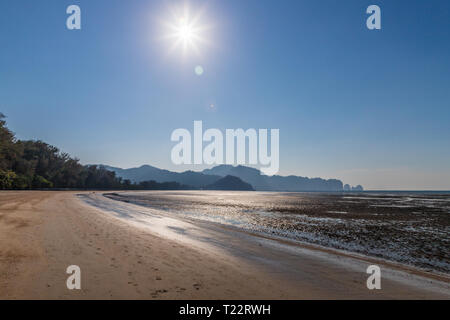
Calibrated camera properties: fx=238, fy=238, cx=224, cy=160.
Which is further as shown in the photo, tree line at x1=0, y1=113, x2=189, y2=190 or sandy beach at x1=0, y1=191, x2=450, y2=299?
tree line at x1=0, y1=113, x2=189, y2=190

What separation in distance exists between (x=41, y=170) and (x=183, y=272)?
145 meters

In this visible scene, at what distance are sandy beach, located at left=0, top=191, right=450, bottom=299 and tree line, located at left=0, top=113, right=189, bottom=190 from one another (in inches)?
3441

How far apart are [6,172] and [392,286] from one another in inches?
4227

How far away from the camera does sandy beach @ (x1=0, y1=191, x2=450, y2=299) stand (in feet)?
19.1

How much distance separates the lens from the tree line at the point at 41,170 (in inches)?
3142

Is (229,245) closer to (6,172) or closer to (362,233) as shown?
(362,233)

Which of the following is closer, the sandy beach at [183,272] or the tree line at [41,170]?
the sandy beach at [183,272]

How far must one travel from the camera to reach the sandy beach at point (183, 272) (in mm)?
5820

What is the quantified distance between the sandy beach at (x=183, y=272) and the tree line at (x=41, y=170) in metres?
87.4

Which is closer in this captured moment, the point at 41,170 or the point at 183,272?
the point at 183,272

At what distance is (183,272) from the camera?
24.1 feet

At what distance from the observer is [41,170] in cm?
11962
